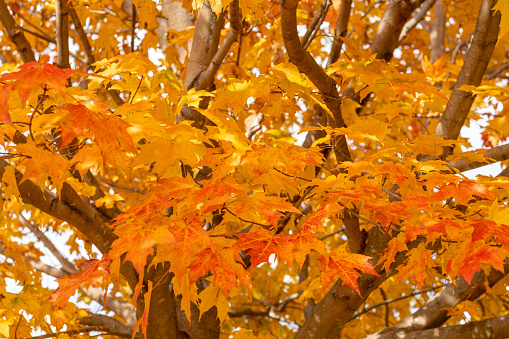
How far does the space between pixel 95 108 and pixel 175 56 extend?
6.89ft

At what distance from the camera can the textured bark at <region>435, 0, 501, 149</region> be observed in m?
1.97

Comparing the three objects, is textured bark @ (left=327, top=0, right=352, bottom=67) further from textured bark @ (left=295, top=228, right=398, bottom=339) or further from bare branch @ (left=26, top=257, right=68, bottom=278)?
bare branch @ (left=26, top=257, right=68, bottom=278)

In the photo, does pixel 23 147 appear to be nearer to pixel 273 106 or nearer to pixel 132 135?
pixel 132 135

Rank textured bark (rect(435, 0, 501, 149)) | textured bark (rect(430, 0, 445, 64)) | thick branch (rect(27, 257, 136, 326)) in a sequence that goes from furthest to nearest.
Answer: textured bark (rect(430, 0, 445, 64)) < thick branch (rect(27, 257, 136, 326)) < textured bark (rect(435, 0, 501, 149))

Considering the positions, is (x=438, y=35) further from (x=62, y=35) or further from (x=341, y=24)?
(x=62, y=35)

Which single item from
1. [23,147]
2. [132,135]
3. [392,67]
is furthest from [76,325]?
[392,67]

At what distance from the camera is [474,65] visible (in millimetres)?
2080

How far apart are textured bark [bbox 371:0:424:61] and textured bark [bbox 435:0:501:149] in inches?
27.9

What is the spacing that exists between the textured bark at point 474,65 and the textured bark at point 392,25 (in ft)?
2.33

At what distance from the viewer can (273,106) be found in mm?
1773

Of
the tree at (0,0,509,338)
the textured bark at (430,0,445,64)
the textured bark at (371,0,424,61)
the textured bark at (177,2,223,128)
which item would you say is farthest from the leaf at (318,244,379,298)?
the textured bark at (430,0,445,64)

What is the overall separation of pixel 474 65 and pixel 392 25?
781 mm

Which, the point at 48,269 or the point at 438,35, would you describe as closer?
the point at 48,269

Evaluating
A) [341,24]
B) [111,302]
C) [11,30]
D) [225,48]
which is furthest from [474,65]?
[111,302]
